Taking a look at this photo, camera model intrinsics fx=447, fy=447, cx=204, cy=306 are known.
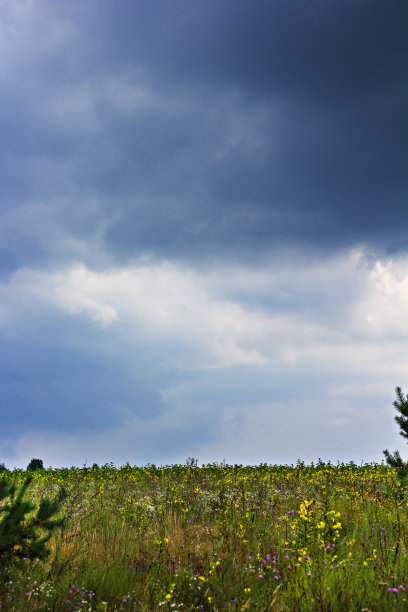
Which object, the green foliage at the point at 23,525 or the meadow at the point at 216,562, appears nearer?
the green foliage at the point at 23,525

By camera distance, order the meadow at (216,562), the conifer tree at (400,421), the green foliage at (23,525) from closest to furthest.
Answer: the green foliage at (23,525) → the meadow at (216,562) → the conifer tree at (400,421)

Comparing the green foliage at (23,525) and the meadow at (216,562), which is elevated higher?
the green foliage at (23,525)

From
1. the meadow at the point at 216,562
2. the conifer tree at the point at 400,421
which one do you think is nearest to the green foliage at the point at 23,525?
the meadow at the point at 216,562

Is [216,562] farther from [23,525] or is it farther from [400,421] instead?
[400,421]

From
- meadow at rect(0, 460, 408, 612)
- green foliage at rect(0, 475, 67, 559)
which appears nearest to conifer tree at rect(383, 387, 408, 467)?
meadow at rect(0, 460, 408, 612)

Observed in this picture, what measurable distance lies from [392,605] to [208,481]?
27.1ft

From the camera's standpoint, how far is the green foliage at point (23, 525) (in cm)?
428

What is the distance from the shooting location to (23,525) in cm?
455

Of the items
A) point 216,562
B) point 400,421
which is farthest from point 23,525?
point 400,421

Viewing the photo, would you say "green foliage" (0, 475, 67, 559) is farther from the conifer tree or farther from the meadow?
the conifer tree

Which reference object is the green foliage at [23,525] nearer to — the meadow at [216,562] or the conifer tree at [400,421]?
the meadow at [216,562]

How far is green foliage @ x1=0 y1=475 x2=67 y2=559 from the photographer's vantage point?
169 inches

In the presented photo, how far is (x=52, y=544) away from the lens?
5.96 metres

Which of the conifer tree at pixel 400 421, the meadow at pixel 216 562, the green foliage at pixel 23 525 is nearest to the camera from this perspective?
the green foliage at pixel 23 525
